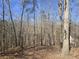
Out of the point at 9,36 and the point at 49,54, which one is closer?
the point at 49,54

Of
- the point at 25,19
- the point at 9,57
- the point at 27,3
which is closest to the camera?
the point at 9,57

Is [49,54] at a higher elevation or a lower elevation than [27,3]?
lower

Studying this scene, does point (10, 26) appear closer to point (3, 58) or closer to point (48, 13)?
point (48, 13)

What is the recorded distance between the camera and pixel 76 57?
1220 cm

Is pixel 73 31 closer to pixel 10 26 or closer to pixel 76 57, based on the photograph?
pixel 10 26

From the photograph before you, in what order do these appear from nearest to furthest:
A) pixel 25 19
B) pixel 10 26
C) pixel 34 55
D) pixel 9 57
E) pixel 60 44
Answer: pixel 9 57 < pixel 34 55 < pixel 60 44 < pixel 10 26 < pixel 25 19

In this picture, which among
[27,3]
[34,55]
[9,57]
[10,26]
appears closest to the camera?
[9,57]

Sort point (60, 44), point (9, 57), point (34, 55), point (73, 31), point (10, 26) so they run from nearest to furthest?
point (9, 57) < point (34, 55) < point (60, 44) < point (10, 26) < point (73, 31)

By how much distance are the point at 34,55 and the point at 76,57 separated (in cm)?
235

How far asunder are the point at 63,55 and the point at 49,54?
874 millimetres

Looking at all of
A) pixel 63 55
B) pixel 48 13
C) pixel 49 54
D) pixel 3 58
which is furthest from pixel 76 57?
pixel 48 13

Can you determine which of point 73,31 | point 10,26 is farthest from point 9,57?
point 73,31

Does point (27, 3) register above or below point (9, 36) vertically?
above

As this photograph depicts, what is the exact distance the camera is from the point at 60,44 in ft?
48.8
